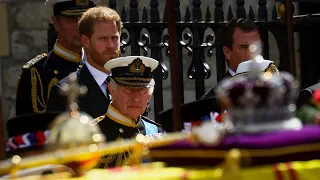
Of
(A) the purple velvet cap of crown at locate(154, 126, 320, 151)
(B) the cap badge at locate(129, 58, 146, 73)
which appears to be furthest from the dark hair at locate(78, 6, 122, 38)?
(A) the purple velvet cap of crown at locate(154, 126, 320, 151)

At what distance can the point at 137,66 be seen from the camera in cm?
459

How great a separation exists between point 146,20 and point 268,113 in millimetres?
4518

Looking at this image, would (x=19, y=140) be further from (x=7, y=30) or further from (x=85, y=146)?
(x=7, y=30)

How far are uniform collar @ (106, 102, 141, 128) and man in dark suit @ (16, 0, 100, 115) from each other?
92cm

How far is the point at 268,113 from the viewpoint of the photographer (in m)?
2.58

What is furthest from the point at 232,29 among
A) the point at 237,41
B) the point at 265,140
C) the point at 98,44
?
the point at 265,140

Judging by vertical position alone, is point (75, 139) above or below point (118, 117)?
above

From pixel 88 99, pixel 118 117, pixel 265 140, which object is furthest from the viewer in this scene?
pixel 88 99

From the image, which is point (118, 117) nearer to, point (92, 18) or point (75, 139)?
point (92, 18)

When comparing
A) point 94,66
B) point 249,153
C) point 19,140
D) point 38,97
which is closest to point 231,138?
point 249,153

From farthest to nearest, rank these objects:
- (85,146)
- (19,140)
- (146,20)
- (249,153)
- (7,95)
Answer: (7,95)
(146,20)
(19,140)
(85,146)
(249,153)

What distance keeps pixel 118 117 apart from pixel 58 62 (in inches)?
45.2

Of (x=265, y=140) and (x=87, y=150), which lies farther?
(x=87, y=150)

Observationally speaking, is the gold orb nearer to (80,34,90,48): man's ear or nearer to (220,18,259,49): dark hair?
(80,34,90,48): man's ear
